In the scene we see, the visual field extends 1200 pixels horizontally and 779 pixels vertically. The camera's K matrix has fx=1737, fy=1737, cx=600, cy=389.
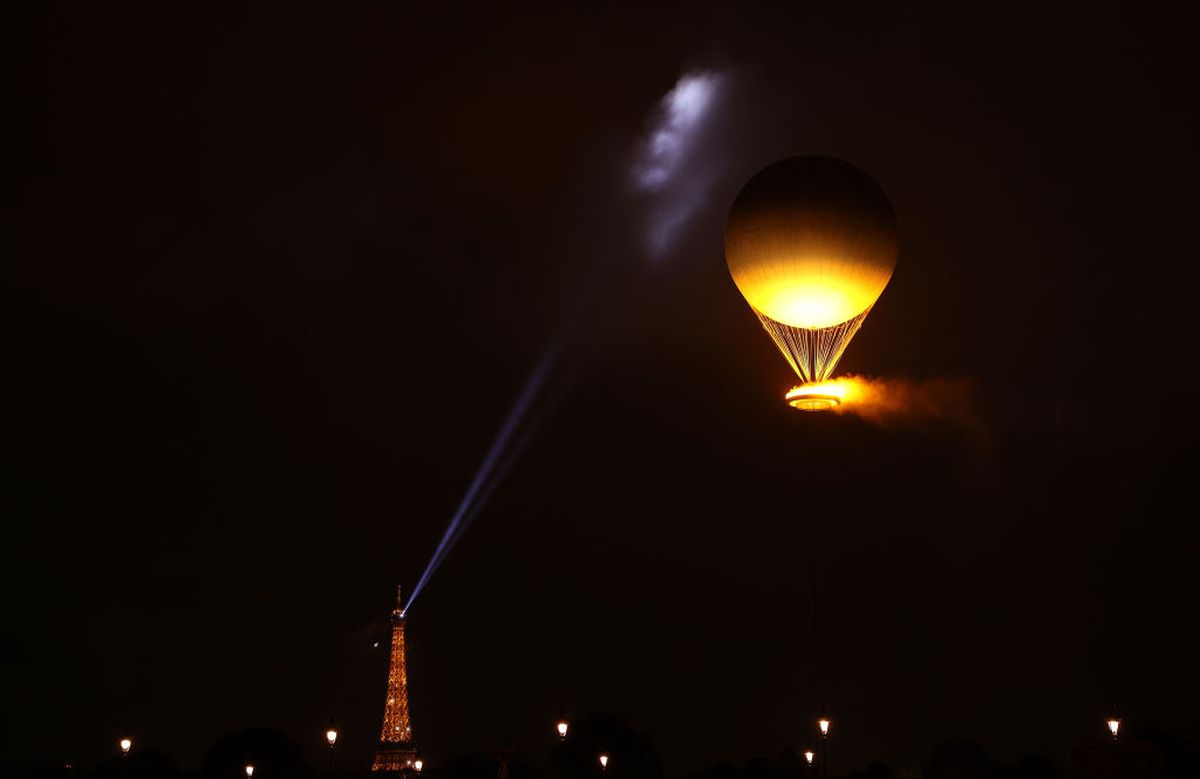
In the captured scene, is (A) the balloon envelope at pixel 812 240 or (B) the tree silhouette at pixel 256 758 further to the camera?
(B) the tree silhouette at pixel 256 758

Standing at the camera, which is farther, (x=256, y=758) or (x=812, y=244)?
(x=256, y=758)

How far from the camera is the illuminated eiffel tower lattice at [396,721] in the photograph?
5477 inches

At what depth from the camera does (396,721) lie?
142375mm

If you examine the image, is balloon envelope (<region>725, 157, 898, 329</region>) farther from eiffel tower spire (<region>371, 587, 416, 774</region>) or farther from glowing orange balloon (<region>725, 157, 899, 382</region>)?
eiffel tower spire (<region>371, 587, 416, 774</region>)

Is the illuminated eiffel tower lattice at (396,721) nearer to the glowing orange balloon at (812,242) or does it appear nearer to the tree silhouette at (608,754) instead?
the tree silhouette at (608,754)

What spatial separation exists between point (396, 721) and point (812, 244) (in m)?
106

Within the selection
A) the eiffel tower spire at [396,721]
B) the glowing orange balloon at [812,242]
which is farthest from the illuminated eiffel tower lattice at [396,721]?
the glowing orange balloon at [812,242]

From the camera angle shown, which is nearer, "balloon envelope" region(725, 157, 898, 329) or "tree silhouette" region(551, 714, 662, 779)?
"balloon envelope" region(725, 157, 898, 329)

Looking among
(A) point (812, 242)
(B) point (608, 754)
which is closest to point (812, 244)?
(A) point (812, 242)

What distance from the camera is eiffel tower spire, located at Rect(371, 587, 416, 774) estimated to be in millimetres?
139125

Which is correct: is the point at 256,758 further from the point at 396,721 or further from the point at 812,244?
the point at 812,244

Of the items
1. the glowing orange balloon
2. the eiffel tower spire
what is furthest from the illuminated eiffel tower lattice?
the glowing orange balloon

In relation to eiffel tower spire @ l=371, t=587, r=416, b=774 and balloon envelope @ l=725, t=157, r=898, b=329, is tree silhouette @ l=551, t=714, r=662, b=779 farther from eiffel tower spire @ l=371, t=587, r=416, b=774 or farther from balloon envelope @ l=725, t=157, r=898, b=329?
balloon envelope @ l=725, t=157, r=898, b=329

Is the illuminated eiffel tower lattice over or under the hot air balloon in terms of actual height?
over
